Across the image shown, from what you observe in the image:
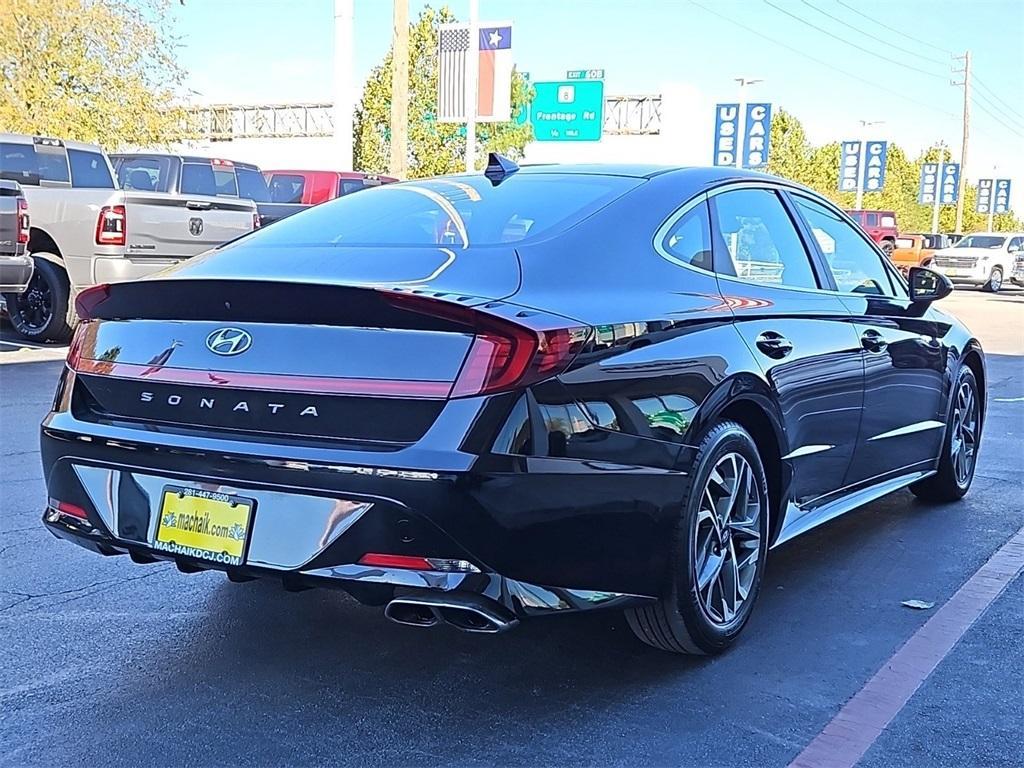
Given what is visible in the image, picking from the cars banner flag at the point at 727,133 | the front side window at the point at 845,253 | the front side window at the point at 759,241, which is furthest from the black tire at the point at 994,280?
the front side window at the point at 759,241

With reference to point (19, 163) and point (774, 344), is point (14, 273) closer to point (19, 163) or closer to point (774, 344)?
point (19, 163)

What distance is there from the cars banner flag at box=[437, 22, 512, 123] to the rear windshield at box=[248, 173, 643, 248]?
17.1 m

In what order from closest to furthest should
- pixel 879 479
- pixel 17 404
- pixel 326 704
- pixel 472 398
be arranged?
1. pixel 472 398
2. pixel 326 704
3. pixel 879 479
4. pixel 17 404

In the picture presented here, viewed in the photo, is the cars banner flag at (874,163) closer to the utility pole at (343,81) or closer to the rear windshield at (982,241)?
the rear windshield at (982,241)

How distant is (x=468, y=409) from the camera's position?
2.73 m

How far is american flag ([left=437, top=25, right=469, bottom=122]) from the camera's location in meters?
20.6

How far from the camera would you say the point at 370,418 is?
2783 millimetres

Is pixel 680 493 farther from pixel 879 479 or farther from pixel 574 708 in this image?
pixel 879 479

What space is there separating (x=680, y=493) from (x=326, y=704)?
1.16 meters

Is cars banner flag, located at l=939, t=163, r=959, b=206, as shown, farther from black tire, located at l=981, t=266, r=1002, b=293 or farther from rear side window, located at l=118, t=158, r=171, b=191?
rear side window, located at l=118, t=158, r=171, b=191

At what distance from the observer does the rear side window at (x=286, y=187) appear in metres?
16.2

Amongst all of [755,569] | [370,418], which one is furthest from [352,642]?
[755,569]

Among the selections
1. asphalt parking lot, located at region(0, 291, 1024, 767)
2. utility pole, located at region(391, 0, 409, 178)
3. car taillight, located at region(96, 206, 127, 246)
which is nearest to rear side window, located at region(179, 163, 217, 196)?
car taillight, located at region(96, 206, 127, 246)

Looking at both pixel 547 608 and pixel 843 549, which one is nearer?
pixel 547 608
